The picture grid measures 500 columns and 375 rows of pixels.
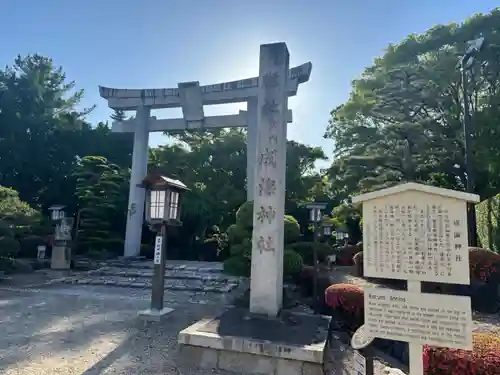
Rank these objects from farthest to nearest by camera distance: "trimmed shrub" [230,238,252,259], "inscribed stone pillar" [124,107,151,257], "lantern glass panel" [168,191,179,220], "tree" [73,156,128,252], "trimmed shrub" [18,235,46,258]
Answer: "tree" [73,156,128,252], "trimmed shrub" [18,235,46,258], "inscribed stone pillar" [124,107,151,257], "trimmed shrub" [230,238,252,259], "lantern glass panel" [168,191,179,220]

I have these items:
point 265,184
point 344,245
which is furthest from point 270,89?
point 344,245

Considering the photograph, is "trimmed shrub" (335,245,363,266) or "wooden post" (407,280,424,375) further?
"trimmed shrub" (335,245,363,266)

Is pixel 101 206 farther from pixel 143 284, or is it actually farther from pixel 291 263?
pixel 291 263

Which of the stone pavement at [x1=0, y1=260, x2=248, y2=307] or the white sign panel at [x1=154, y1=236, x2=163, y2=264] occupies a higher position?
the white sign panel at [x1=154, y1=236, x2=163, y2=264]

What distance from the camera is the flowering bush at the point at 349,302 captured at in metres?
5.36

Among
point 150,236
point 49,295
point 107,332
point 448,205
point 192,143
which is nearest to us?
point 448,205

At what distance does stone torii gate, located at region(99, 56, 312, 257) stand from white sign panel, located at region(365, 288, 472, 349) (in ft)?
31.9

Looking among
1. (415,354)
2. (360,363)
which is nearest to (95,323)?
(360,363)

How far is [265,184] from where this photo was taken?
5.54m

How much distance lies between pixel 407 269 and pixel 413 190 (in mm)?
588

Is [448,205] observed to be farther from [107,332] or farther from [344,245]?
[344,245]

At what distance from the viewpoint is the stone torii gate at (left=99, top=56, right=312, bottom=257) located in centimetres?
1276

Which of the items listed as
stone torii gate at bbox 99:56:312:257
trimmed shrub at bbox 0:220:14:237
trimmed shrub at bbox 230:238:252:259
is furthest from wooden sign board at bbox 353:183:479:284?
trimmed shrub at bbox 0:220:14:237

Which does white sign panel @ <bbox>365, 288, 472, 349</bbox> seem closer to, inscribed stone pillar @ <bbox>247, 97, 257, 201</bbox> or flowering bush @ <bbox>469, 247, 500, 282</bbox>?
flowering bush @ <bbox>469, 247, 500, 282</bbox>
